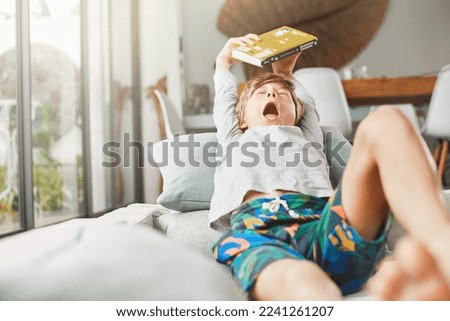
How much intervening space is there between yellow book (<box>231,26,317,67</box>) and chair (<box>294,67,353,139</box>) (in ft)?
0.29

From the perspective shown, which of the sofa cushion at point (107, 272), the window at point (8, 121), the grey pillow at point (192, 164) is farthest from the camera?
the grey pillow at point (192, 164)

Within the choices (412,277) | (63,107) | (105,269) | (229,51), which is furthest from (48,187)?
(412,277)

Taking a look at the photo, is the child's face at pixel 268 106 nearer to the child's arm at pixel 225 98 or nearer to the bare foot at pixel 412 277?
the child's arm at pixel 225 98

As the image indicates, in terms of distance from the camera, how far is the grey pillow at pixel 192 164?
0.72 m

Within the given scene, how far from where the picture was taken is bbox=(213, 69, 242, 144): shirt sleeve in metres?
0.73

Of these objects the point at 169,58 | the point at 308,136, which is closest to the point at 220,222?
the point at 308,136

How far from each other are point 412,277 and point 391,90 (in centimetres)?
44

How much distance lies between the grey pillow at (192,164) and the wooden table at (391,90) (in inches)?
3.0

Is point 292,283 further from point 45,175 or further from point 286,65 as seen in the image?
point 45,175

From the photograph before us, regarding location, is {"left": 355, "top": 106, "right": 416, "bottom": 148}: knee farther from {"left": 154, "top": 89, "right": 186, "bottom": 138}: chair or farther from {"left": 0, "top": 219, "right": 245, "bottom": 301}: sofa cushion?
{"left": 154, "top": 89, "right": 186, "bottom": 138}: chair

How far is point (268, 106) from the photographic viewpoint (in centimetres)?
73

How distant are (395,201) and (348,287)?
0.13 metres

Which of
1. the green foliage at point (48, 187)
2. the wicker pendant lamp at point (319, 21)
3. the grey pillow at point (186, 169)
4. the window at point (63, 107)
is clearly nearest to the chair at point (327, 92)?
the wicker pendant lamp at point (319, 21)
